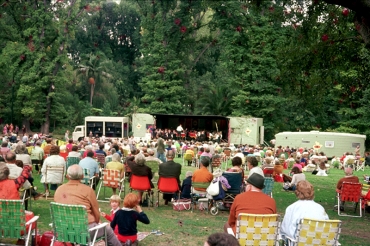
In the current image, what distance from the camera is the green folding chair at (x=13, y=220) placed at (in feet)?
22.0

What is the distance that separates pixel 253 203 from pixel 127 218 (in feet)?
5.78

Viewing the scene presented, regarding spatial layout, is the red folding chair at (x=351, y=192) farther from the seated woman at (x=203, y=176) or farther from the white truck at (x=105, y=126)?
the white truck at (x=105, y=126)

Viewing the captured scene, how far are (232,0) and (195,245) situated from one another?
37.2 meters

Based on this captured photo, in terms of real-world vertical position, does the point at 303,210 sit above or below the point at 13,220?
above

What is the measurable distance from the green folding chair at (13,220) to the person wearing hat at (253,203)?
2.33 meters

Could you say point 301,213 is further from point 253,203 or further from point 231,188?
point 231,188

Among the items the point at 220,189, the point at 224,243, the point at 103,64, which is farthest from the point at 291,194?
the point at 103,64

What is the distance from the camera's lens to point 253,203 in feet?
22.2

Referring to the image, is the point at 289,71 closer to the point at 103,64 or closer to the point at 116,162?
the point at 116,162

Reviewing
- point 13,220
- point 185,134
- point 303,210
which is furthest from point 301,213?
point 185,134

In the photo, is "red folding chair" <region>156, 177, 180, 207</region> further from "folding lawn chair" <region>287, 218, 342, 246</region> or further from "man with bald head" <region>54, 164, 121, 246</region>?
"folding lawn chair" <region>287, 218, 342, 246</region>

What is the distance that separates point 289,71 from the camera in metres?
16.6

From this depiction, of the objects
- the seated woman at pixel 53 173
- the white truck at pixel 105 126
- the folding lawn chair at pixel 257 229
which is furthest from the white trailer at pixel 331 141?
the folding lawn chair at pixel 257 229

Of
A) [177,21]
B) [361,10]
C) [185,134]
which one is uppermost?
[177,21]
